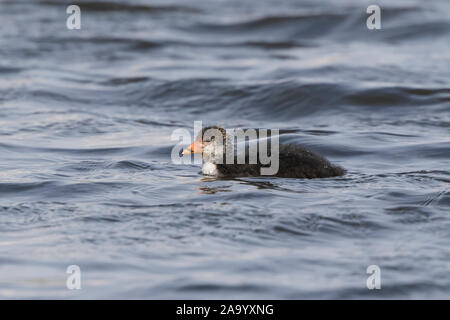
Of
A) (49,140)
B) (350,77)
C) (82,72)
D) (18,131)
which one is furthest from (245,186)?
(82,72)

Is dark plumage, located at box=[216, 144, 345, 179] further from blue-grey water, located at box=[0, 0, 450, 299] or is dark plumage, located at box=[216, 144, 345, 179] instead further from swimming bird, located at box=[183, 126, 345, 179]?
blue-grey water, located at box=[0, 0, 450, 299]

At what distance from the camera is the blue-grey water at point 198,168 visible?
659 centimetres

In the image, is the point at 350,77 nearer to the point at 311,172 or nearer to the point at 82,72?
the point at 82,72

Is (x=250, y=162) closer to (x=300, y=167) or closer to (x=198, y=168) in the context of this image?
(x=300, y=167)

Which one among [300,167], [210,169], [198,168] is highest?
[198,168]

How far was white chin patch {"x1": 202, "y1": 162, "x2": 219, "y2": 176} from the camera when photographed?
364 inches

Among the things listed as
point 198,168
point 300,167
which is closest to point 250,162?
point 300,167

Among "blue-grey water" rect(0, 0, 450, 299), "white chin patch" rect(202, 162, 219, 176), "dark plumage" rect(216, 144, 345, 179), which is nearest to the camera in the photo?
"blue-grey water" rect(0, 0, 450, 299)

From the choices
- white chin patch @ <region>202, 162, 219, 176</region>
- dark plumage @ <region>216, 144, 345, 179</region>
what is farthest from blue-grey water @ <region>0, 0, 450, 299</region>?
white chin patch @ <region>202, 162, 219, 176</region>

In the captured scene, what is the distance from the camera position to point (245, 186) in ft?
28.6

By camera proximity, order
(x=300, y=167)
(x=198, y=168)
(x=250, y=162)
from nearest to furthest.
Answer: (x=300, y=167)
(x=250, y=162)
(x=198, y=168)

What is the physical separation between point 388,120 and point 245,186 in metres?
4.60

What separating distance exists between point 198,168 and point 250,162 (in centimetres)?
84

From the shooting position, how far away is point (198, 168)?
9852 millimetres
